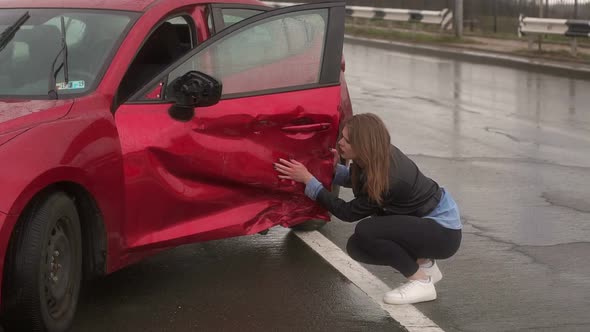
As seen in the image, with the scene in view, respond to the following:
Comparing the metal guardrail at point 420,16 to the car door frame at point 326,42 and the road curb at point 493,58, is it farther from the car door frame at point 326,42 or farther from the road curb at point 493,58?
the car door frame at point 326,42

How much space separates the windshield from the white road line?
1.81 m

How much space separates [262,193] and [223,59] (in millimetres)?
746

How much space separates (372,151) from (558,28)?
17.6m

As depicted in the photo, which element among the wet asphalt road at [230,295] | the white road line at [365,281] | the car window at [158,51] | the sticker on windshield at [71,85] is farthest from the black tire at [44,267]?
the white road line at [365,281]

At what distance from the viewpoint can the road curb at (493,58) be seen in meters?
20.2

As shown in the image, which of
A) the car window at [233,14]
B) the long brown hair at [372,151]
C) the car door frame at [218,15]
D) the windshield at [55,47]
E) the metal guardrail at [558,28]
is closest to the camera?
the long brown hair at [372,151]

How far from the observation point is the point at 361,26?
118 ft

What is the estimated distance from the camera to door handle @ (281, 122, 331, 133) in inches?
236

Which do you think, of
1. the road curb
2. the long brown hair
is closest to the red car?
the long brown hair

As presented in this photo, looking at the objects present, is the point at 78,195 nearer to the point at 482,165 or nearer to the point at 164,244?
the point at 164,244

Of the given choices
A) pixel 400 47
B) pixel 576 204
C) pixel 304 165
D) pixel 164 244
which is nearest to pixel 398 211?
pixel 304 165

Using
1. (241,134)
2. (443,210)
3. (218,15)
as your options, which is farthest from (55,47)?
(443,210)

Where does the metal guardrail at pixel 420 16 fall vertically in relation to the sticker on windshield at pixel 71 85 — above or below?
below

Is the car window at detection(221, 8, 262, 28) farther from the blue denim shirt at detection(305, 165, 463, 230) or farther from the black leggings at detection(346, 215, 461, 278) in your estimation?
the black leggings at detection(346, 215, 461, 278)
